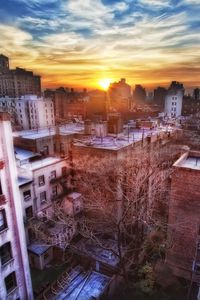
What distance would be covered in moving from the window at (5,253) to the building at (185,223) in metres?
10.1

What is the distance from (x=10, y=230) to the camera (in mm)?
12188

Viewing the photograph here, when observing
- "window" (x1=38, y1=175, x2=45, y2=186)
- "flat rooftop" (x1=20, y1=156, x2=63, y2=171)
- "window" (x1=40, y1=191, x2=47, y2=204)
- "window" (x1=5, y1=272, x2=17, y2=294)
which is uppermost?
"flat rooftop" (x1=20, y1=156, x2=63, y2=171)

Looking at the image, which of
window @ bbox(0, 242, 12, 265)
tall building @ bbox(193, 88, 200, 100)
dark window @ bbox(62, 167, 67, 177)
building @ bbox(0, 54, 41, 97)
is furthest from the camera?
building @ bbox(0, 54, 41, 97)

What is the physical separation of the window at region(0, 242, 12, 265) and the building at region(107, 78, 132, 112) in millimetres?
53851

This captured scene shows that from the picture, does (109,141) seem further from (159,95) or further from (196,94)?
(159,95)

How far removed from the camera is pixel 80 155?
69.3 ft

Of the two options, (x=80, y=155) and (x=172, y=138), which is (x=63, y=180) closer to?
(x=80, y=155)

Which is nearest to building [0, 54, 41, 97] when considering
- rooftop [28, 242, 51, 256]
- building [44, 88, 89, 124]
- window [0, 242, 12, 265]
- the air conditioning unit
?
building [44, 88, 89, 124]

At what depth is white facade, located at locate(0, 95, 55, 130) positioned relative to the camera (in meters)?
51.0

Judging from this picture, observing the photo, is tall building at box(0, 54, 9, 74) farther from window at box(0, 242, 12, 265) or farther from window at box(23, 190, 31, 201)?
window at box(0, 242, 12, 265)

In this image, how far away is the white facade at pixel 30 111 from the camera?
50969 mm

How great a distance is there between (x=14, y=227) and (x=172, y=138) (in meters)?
24.5

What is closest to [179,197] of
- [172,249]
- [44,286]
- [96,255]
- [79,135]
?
[172,249]

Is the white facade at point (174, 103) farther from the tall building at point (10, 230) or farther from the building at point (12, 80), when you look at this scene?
the tall building at point (10, 230)
